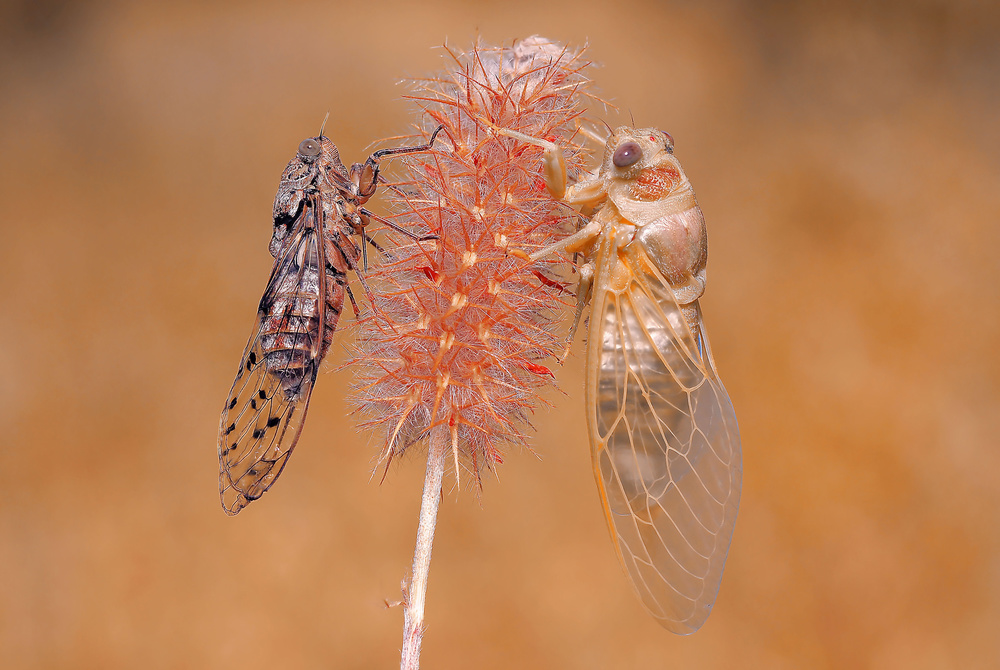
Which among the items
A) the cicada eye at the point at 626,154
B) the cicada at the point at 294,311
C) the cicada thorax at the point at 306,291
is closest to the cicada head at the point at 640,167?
the cicada eye at the point at 626,154

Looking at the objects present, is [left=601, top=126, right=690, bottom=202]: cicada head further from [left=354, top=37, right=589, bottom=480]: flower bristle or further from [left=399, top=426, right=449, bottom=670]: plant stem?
[left=399, top=426, right=449, bottom=670]: plant stem

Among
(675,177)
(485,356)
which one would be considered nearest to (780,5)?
(675,177)

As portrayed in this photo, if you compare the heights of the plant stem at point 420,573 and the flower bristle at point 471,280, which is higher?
the flower bristle at point 471,280

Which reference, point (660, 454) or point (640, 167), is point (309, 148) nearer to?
point (640, 167)

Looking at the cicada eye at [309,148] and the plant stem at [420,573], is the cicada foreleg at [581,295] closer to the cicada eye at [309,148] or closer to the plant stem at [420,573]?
the plant stem at [420,573]

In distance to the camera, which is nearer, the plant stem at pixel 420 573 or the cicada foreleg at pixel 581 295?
the plant stem at pixel 420 573

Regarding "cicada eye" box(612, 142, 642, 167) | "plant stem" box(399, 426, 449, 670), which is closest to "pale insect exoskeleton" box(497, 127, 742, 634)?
"cicada eye" box(612, 142, 642, 167)
